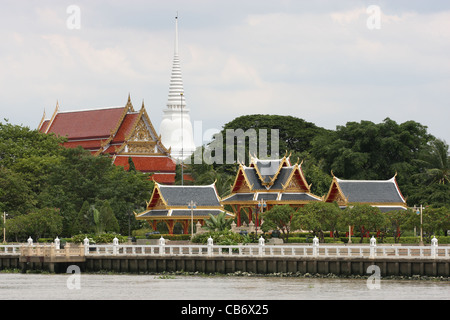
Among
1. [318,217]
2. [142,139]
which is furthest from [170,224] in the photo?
[142,139]

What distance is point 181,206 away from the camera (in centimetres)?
7975

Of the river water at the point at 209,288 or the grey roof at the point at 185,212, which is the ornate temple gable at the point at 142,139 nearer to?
the grey roof at the point at 185,212

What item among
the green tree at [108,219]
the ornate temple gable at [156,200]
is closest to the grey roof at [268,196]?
the ornate temple gable at [156,200]

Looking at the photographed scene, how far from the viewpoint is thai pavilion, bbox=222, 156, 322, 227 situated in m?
80.7

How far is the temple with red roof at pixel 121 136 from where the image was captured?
11862 centimetres

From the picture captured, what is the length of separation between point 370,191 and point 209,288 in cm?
2684

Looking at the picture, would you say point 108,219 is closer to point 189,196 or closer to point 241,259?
point 189,196

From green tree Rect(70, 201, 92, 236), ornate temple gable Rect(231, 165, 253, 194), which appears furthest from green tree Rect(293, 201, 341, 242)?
green tree Rect(70, 201, 92, 236)

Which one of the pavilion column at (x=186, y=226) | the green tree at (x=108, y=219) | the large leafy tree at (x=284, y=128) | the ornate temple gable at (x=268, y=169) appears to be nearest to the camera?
the pavilion column at (x=186, y=226)

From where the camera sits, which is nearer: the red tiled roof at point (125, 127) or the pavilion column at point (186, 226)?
the pavilion column at point (186, 226)

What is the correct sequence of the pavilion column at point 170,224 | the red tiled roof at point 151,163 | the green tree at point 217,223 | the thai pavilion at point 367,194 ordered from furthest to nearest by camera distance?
1. the red tiled roof at point 151,163
2. the pavilion column at point 170,224
3. the thai pavilion at point 367,194
4. the green tree at point 217,223

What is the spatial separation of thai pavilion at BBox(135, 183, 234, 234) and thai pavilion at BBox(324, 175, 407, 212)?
707 centimetres

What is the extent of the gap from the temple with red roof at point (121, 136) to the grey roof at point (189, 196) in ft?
109
